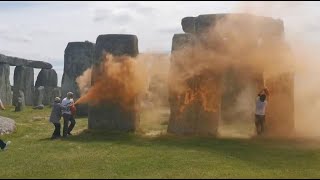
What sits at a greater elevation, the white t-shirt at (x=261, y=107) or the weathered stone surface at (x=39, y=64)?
the weathered stone surface at (x=39, y=64)

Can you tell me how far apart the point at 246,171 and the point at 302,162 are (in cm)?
259

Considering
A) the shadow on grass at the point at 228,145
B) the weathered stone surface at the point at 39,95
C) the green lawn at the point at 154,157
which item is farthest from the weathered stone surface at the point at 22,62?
the shadow on grass at the point at 228,145

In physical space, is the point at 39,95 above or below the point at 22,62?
below

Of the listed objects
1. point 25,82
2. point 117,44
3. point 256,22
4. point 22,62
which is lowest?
point 25,82

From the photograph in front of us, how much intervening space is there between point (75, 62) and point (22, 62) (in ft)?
32.6

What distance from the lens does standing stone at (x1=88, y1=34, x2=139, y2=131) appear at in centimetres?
2373

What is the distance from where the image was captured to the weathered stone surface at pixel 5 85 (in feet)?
145

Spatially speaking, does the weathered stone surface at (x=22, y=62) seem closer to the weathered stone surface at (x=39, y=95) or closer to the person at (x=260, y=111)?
the weathered stone surface at (x=39, y=95)

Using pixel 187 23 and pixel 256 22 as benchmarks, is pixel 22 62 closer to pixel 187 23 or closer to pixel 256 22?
pixel 187 23

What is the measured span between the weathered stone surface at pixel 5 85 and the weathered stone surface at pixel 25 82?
1985 mm

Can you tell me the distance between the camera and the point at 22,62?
1907 inches

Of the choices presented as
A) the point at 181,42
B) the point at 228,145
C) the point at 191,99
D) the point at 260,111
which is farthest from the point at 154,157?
the point at 181,42

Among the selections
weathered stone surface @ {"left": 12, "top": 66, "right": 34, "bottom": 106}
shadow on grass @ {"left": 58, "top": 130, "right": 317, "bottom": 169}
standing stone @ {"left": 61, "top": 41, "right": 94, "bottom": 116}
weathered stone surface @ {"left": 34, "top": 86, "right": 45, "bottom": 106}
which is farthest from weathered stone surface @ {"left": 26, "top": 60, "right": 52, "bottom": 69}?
shadow on grass @ {"left": 58, "top": 130, "right": 317, "bottom": 169}

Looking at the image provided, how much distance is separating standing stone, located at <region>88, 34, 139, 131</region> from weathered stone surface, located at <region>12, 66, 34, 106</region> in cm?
2474
